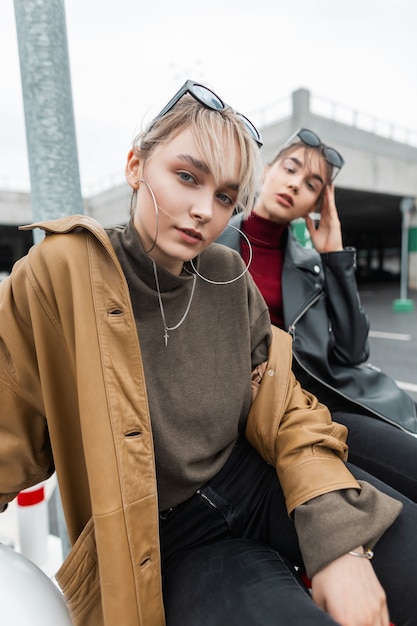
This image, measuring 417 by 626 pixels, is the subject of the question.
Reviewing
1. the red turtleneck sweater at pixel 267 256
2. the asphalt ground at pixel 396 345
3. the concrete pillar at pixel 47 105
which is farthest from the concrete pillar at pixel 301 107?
the concrete pillar at pixel 47 105

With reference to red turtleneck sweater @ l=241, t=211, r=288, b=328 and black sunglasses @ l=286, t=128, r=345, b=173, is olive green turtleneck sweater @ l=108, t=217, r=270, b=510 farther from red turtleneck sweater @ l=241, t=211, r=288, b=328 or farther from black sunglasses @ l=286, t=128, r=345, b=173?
black sunglasses @ l=286, t=128, r=345, b=173

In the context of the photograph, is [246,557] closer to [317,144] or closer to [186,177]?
[186,177]

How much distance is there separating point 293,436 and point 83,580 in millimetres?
615

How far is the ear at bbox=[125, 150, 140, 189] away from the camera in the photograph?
41.3 inches

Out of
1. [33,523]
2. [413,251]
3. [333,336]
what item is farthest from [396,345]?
[413,251]

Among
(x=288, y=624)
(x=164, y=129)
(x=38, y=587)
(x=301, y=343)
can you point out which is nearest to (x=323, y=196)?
(x=301, y=343)

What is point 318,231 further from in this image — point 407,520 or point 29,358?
point 29,358

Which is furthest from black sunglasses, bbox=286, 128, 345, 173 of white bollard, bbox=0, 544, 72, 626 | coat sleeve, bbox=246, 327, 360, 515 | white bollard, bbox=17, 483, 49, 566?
white bollard, bbox=17, 483, 49, 566

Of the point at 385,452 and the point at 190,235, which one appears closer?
the point at 190,235

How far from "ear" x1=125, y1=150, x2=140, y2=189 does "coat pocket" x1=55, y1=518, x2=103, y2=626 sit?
2.71 feet

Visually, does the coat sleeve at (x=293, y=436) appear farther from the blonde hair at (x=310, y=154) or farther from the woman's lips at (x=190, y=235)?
the blonde hair at (x=310, y=154)

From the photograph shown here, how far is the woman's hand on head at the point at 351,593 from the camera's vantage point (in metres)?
0.81

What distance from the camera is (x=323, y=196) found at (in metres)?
1.77

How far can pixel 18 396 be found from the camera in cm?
89
